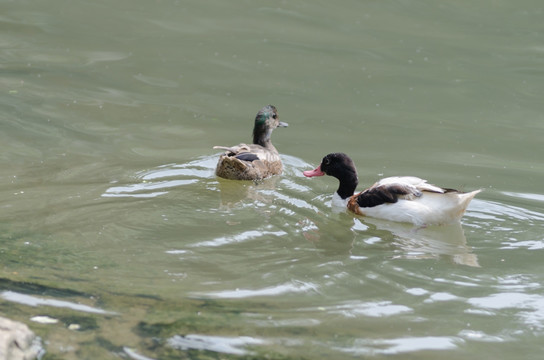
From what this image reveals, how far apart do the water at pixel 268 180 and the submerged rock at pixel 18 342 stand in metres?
0.17

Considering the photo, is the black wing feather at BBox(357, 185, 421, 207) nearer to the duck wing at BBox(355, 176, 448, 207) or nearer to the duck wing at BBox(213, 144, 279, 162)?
the duck wing at BBox(355, 176, 448, 207)

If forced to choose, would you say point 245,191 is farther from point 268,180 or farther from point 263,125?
point 263,125

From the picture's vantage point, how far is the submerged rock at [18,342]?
5141 millimetres

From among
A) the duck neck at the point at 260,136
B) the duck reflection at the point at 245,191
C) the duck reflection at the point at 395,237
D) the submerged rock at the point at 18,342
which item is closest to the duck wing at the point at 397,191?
the duck reflection at the point at 395,237

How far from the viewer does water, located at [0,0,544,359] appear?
650cm

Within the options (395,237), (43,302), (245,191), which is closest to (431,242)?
(395,237)

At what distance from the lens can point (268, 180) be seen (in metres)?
11.5

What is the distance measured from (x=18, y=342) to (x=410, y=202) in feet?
18.3

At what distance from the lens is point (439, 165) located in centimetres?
1183

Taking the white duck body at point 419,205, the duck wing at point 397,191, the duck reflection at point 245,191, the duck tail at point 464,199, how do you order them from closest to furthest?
1. the duck tail at point 464,199
2. the white duck body at point 419,205
3. the duck wing at point 397,191
4. the duck reflection at point 245,191

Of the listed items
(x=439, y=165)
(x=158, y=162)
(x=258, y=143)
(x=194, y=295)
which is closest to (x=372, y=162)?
(x=439, y=165)

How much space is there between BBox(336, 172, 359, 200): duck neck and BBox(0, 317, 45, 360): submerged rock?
214 inches

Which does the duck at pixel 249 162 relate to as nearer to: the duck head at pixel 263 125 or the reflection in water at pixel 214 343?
the duck head at pixel 263 125

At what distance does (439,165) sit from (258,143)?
2704 mm
